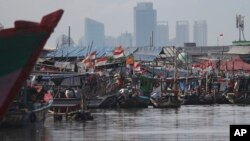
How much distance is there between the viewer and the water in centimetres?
3462

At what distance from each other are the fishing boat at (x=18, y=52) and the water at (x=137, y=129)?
8.41m

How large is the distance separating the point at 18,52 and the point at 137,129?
14.2m

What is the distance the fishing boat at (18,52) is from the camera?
2483 centimetres

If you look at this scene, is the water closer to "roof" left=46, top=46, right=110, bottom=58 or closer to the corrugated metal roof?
"roof" left=46, top=46, right=110, bottom=58

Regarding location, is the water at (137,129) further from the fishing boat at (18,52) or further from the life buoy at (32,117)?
the fishing boat at (18,52)

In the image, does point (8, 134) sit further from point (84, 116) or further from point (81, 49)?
point (81, 49)

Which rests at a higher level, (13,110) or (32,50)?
(32,50)

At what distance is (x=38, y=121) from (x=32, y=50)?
1650 centimetres

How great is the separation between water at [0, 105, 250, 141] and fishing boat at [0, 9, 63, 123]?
8.41 meters

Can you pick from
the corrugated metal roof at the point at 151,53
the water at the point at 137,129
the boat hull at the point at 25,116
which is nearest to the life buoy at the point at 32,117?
the boat hull at the point at 25,116

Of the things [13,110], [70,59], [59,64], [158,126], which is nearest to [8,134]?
[13,110]

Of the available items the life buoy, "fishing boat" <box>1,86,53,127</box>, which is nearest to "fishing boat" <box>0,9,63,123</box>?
"fishing boat" <box>1,86,53,127</box>

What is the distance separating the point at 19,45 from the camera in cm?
2622

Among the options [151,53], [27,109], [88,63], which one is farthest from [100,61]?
[27,109]
